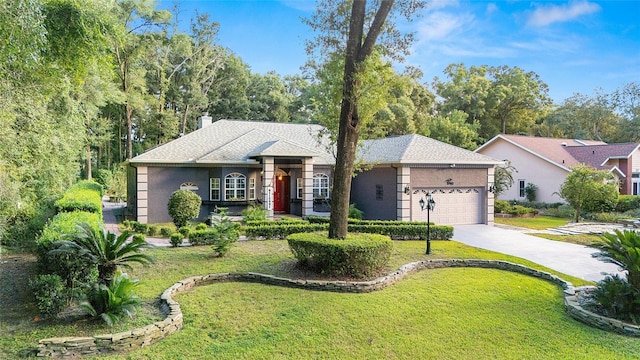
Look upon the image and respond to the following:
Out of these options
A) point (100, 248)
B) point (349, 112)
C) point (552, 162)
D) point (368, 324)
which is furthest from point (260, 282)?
point (552, 162)

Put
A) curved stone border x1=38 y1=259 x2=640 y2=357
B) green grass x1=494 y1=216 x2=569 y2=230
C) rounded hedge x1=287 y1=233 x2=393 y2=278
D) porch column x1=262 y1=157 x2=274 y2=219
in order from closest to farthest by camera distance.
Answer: curved stone border x1=38 y1=259 x2=640 y2=357, rounded hedge x1=287 y1=233 x2=393 y2=278, porch column x1=262 y1=157 x2=274 y2=219, green grass x1=494 y1=216 x2=569 y2=230

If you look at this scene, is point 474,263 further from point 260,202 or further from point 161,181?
point 161,181

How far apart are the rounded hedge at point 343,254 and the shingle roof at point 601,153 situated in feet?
80.4

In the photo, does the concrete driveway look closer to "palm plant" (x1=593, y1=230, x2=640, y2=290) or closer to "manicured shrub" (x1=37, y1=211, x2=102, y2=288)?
"palm plant" (x1=593, y1=230, x2=640, y2=290)

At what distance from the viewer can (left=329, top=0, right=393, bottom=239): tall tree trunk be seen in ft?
28.6

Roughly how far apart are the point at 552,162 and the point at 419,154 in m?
13.5

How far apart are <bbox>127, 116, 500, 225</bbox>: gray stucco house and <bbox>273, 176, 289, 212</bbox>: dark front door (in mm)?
51

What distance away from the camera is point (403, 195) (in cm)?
1580

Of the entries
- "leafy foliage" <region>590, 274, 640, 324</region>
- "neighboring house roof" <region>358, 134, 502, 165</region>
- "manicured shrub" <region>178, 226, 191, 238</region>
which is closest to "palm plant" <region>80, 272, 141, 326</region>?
"manicured shrub" <region>178, 226, 191, 238</region>

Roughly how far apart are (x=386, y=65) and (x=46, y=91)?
7.60 meters

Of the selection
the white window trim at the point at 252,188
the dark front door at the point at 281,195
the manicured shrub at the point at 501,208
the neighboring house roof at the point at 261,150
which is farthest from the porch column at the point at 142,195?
the manicured shrub at the point at 501,208

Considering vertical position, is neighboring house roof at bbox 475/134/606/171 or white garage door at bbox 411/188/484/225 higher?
neighboring house roof at bbox 475/134/606/171

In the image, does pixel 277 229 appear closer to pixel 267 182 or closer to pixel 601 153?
pixel 267 182

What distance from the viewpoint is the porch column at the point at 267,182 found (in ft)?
53.3
